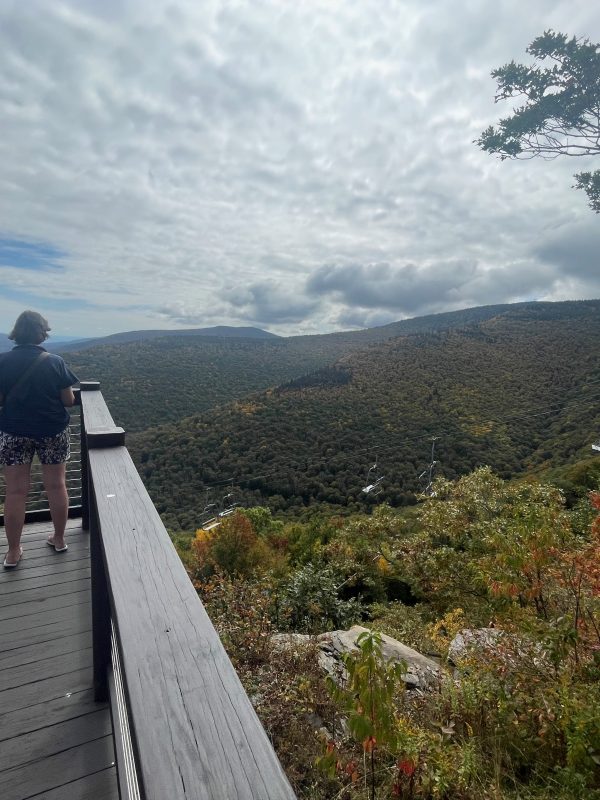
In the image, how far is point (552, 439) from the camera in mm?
32938

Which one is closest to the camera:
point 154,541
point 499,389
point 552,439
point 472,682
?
point 154,541

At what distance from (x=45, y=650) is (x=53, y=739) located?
1.78 feet

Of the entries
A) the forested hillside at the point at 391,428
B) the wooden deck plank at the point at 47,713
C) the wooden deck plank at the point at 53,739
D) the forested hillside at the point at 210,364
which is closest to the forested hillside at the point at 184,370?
the forested hillside at the point at 210,364

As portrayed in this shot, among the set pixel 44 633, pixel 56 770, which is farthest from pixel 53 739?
pixel 44 633

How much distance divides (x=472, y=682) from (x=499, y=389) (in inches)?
2005

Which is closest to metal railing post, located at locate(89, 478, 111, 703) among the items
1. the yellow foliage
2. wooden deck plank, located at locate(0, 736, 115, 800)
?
wooden deck plank, located at locate(0, 736, 115, 800)

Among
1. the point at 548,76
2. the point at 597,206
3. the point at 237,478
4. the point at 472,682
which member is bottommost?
the point at 237,478

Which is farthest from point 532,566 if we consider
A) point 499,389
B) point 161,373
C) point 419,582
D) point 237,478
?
point 161,373

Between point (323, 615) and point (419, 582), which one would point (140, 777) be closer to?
point (323, 615)

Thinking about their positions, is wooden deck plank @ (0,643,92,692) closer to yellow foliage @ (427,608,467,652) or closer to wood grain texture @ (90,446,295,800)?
wood grain texture @ (90,446,295,800)

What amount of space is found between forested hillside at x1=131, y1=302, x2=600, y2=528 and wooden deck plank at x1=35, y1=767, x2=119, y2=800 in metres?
29.3

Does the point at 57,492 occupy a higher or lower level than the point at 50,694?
higher

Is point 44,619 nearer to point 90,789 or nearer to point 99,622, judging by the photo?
point 99,622

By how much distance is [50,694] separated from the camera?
1712mm
